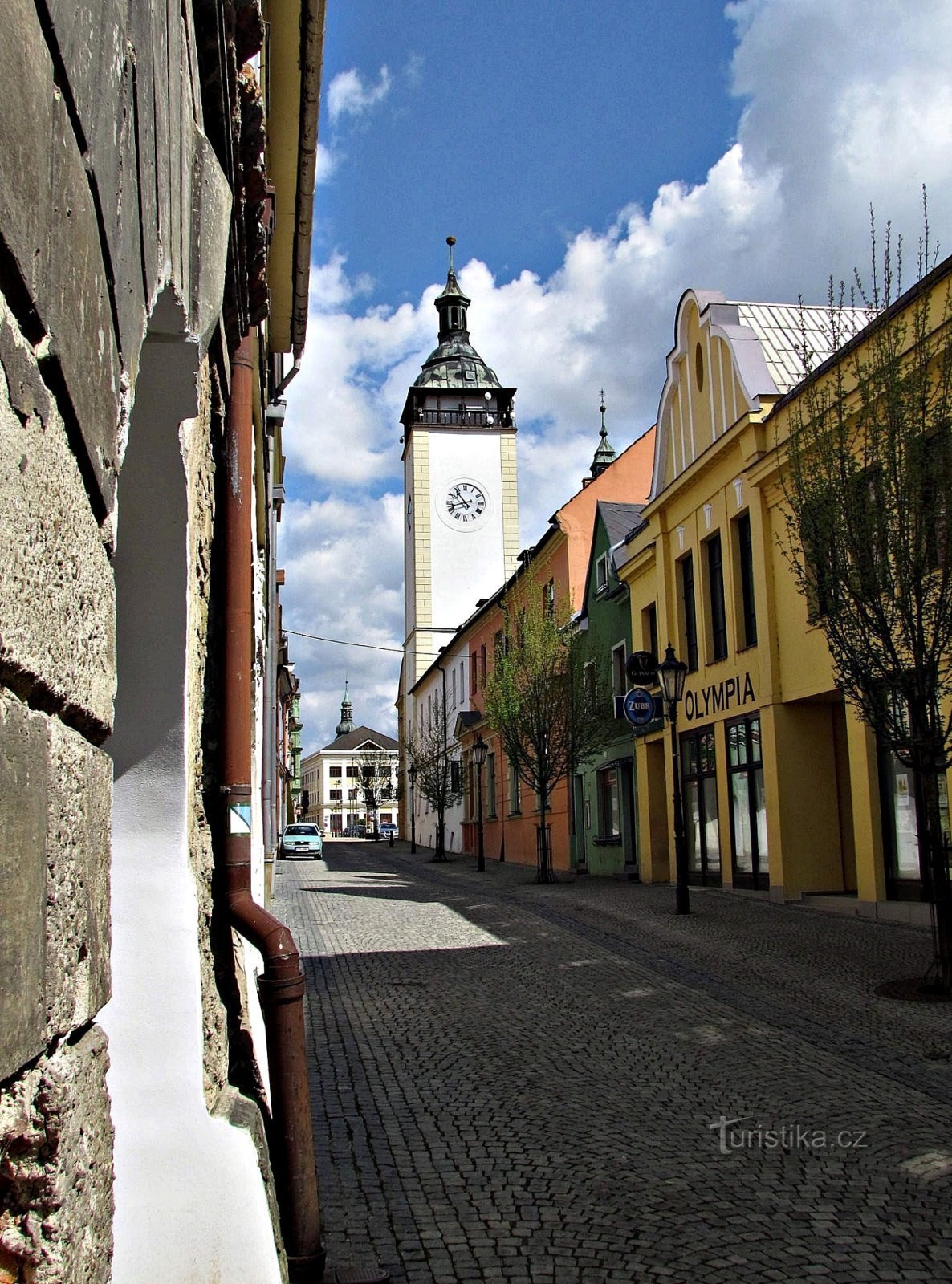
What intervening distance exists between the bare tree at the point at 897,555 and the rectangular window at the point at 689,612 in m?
11.1

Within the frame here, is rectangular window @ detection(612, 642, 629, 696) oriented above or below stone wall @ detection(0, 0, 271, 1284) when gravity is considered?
above

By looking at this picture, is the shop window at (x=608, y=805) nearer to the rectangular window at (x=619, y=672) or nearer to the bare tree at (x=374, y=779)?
the rectangular window at (x=619, y=672)

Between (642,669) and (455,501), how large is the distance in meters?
34.7

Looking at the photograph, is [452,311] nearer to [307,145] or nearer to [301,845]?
[301,845]

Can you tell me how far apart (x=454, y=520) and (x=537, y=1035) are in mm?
48588

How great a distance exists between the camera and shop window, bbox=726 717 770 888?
1809 centimetres

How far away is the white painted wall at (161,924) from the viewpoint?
9.69 ft

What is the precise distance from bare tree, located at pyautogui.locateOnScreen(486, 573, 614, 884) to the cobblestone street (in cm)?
1234

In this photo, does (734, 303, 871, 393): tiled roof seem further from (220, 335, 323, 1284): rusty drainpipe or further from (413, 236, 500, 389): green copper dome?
(413, 236, 500, 389): green copper dome

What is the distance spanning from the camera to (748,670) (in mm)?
18625

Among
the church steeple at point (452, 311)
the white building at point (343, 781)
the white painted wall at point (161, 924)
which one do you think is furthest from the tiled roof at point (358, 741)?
the white painted wall at point (161, 924)

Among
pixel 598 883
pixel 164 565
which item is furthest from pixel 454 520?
pixel 164 565

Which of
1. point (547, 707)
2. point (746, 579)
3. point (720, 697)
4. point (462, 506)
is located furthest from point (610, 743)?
point (462, 506)

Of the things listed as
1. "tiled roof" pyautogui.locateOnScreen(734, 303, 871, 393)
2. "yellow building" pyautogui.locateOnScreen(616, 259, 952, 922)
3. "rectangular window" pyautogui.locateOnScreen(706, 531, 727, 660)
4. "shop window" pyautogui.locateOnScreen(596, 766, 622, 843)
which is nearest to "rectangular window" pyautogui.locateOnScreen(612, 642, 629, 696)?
"shop window" pyautogui.locateOnScreen(596, 766, 622, 843)
